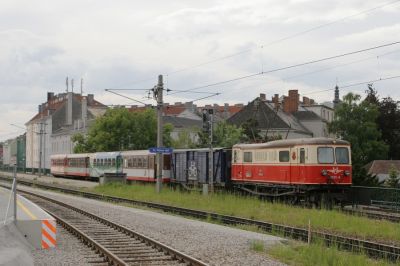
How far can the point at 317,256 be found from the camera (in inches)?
489

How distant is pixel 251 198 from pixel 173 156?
13346 millimetres

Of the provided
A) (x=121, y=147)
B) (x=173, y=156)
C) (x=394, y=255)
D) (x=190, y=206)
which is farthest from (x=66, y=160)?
(x=394, y=255)

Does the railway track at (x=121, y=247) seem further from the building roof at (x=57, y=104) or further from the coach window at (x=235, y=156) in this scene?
the building roof at (x=57, y=104)

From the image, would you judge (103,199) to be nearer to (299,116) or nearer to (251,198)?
(251,198)

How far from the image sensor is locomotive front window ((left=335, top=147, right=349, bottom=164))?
26.6 meters

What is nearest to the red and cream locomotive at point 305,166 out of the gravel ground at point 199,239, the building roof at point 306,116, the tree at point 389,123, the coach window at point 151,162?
the gravel ground at point 199,239

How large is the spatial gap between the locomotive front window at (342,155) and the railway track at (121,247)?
36.8 ft

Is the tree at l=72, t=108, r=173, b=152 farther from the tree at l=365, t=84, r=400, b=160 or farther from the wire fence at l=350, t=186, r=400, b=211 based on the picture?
the wire fence at l=350, t=186, r=400, b=211

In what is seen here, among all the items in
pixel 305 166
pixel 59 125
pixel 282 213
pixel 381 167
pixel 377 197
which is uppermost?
pixel 59 125

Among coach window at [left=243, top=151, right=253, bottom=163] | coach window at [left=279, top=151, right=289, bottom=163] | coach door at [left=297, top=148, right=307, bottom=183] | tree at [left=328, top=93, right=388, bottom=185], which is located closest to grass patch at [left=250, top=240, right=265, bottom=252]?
coach door at [left=297, top=148, right=307, bottom=183]

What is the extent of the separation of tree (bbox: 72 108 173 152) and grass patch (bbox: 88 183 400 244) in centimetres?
3371

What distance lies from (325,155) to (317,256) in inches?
561

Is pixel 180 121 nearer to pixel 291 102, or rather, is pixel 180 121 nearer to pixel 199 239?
pixel 291 102

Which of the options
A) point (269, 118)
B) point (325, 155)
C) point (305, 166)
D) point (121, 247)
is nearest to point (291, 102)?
point (269, 118)
